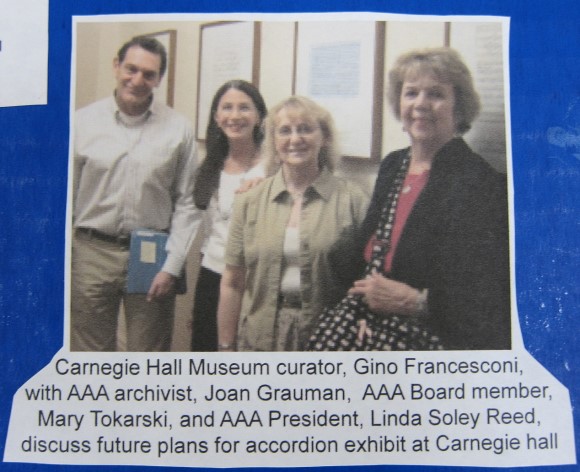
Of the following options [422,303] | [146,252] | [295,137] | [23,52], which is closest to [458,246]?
[422,303]

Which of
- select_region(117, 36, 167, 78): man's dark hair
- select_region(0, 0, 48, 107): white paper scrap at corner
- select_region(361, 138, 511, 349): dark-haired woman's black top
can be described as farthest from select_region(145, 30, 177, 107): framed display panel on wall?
select_region(361, 138, 511, 349): dark-haired woman's black top

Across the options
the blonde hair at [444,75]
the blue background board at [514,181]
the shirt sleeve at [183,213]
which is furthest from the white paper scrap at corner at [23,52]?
the blonde hair at [444,75]

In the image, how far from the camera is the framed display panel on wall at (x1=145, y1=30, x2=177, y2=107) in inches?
18.8

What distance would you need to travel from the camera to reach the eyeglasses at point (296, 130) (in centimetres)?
47

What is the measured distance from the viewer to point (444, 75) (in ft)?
1.55

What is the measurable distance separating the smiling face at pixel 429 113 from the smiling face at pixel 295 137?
3.2 inches

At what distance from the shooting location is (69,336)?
465mm

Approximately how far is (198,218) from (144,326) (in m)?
0.11

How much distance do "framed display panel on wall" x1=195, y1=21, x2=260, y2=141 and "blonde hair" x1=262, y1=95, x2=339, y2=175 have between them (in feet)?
0.11

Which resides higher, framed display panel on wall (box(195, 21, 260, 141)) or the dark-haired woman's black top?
framed display panel on wall (box(195, 21, 260, 141))

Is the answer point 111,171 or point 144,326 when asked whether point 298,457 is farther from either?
point 111,171

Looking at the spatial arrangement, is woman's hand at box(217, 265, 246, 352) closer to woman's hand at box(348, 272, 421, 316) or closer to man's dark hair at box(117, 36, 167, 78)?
woman's hand at box(348, 272, 421, 316)

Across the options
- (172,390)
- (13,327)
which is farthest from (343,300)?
(13,327)

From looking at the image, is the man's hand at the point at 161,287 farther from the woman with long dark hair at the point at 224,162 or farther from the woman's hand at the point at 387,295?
the woman's hand at the point at 387,295
